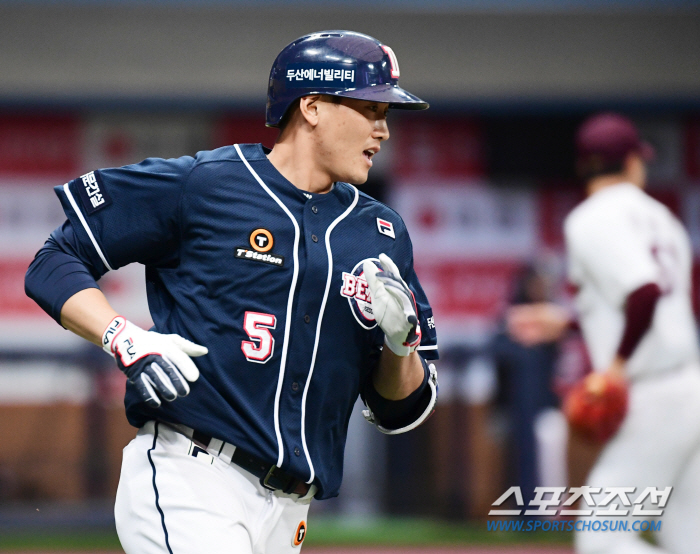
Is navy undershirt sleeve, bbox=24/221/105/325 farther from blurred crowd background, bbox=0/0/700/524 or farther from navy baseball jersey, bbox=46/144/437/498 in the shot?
blurred crowd background, bbox=0/0/700/524

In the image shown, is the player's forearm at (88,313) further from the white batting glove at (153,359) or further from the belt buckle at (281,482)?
the belt buckle at (281,482)

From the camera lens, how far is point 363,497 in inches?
264

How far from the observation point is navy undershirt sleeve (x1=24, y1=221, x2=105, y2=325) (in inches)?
91.1

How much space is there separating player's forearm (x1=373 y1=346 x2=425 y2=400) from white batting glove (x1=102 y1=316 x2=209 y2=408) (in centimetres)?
50

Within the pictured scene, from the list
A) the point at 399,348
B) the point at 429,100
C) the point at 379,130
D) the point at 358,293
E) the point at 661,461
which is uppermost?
the point at 379,130

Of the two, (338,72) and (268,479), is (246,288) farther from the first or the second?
(338,72)

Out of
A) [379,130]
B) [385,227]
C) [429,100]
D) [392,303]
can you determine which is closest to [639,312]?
[385,227]

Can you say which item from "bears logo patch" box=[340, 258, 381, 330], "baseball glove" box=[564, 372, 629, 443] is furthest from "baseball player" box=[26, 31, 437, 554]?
"baseball glove" box=[564, 372, 629, 443]

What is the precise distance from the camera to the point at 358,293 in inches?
97.5

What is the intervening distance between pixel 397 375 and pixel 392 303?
296mm

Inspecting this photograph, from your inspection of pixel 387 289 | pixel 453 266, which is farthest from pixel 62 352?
pixel 387 289

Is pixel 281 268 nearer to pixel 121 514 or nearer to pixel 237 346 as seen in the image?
pixel 237 346

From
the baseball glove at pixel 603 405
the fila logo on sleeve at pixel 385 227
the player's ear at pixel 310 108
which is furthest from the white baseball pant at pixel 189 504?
the baseball glove at pixel 603 405

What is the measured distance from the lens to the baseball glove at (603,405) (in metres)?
3.60
